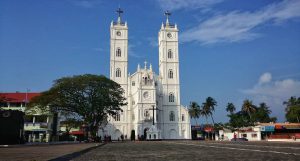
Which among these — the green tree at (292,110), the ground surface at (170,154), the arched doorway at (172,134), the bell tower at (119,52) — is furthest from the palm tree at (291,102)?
the ground surface at (170,154)

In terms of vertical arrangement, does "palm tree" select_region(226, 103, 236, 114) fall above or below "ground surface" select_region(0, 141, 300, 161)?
above

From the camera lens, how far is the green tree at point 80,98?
52594mm

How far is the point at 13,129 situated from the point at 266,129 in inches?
1770

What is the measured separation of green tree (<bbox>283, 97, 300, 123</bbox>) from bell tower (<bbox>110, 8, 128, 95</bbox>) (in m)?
41.4

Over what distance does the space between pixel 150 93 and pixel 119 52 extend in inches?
592

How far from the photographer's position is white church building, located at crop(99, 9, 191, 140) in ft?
271

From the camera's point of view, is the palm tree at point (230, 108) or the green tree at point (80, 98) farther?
the palm tree at point (230, 108)

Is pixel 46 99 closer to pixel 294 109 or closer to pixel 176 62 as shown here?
pixel 176 62

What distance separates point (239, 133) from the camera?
6775cm

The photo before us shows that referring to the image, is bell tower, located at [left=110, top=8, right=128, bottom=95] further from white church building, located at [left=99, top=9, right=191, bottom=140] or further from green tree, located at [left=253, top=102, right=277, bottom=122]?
green tree, located at [left=253, top=102, right=277, bottom=122]

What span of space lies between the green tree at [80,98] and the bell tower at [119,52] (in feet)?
98.7

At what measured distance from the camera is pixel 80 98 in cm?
5341

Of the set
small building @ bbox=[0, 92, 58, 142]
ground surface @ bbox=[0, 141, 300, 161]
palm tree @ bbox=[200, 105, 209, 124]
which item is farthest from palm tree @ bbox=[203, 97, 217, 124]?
ground surface @ bbox=[0, 141, 300, 161]

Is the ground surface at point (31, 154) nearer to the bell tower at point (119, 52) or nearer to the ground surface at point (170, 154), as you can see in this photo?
the ground surface at point (170, 154)
